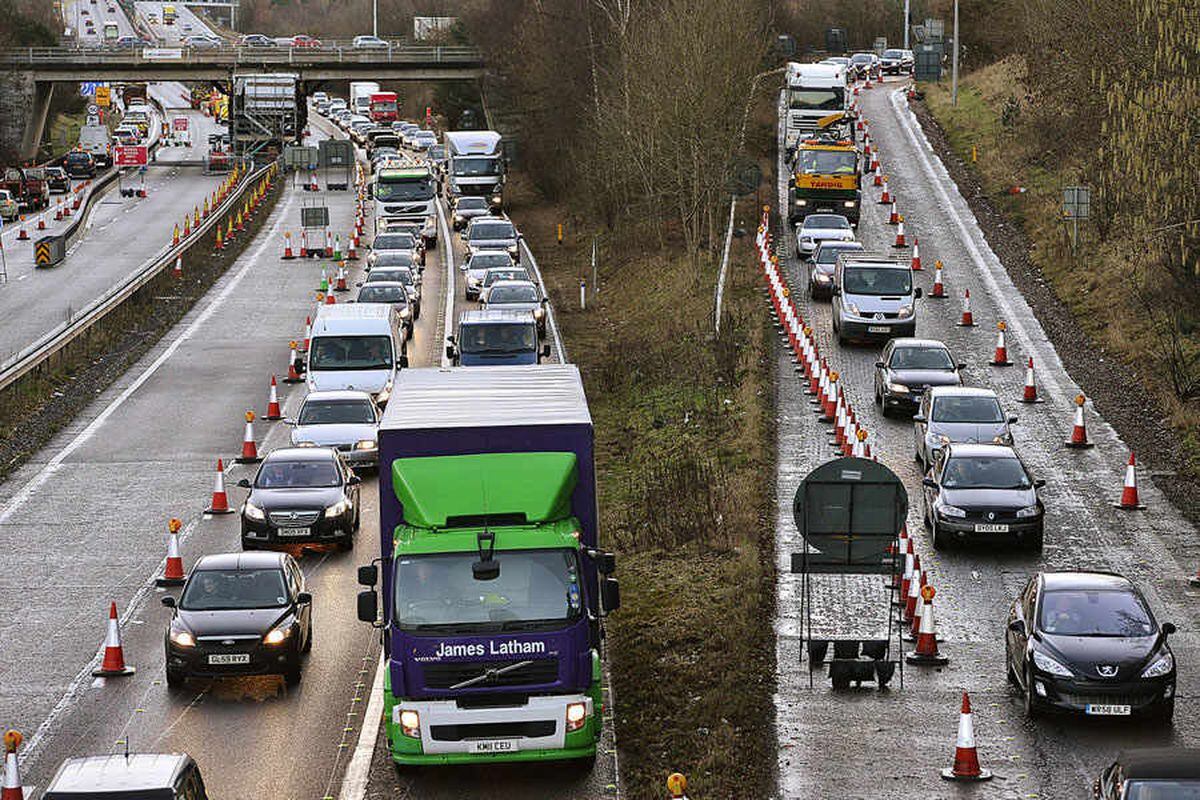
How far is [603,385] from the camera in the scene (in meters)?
41.0

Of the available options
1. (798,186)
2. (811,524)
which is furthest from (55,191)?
(811,524)

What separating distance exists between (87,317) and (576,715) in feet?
112

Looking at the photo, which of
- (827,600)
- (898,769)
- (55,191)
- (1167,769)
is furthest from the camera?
(55,191)

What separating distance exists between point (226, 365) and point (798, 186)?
760 inches

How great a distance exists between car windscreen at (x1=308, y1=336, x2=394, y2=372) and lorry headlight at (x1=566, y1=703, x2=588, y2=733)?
20131 mm

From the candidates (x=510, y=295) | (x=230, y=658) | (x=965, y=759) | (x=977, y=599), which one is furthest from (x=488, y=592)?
(x=510, y=295)

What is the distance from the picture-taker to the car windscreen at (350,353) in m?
35.5

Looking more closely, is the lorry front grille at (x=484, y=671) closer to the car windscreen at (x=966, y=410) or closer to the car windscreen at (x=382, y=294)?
the car windscreen at (x=966, y=410)

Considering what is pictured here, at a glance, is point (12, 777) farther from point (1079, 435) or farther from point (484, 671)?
point (1079, 435)

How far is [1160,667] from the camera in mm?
18234

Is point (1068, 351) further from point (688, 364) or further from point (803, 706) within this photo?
point (803, 706)

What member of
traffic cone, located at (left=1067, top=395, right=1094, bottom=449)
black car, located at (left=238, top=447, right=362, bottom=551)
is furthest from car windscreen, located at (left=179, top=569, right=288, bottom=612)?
traffic cone, located at (left=1067, top=395, right=1094, bottom=449)

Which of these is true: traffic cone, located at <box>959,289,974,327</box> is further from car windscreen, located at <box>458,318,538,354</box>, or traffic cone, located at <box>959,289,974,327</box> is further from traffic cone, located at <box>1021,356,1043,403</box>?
car windscreen, located at <box>458,318,538,354</box>

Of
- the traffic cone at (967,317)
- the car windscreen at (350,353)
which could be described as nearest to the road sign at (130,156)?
the traffic cone at (967,317)
